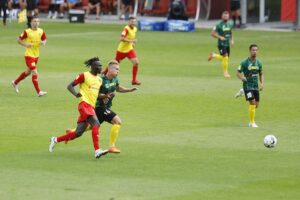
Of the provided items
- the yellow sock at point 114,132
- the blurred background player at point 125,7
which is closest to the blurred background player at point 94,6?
the blurred background player at point 125,7

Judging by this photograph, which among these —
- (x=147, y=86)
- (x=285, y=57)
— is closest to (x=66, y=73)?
(x=147, y=86)

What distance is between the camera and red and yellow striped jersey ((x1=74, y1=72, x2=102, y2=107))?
22.7 meters

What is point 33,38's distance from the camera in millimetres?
34094

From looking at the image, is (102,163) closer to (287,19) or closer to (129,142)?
(129,142)

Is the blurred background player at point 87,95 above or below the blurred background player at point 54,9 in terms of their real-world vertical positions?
above

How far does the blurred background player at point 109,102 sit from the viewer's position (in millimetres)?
22984

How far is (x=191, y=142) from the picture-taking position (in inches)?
989

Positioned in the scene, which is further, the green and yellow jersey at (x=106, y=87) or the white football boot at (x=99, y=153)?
the green and yellow jersey at (x=106, y=87)

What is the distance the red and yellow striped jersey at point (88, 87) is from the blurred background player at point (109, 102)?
24 cm

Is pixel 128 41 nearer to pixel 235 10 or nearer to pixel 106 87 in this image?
pixel 106 87

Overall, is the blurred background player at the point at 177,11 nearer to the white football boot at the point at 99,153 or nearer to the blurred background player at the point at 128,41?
the blurred background player at the point at 128,41

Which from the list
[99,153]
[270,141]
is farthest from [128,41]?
[99,153]

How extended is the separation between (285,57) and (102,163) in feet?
89.6

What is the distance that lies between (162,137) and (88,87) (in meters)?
3.75
